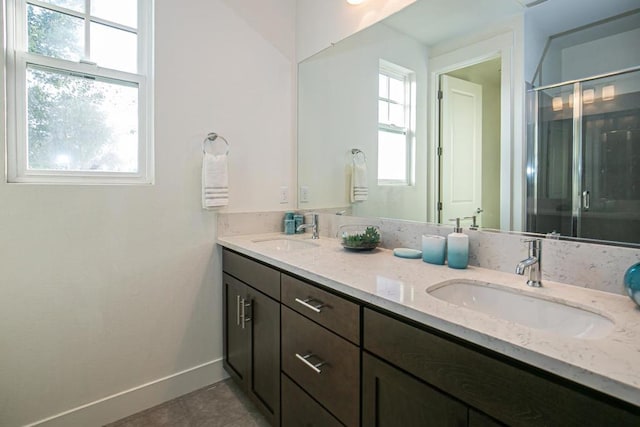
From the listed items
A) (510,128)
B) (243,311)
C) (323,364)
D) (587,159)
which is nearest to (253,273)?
(243,311)

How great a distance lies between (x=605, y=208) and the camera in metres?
1.01

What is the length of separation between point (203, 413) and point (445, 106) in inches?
75.9

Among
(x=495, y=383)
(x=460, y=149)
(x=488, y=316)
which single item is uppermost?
(x=460, y=149)

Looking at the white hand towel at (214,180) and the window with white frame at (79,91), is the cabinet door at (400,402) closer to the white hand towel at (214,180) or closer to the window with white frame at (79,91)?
the white hand towel at (214,180)

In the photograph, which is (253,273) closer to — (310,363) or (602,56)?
(310,363)

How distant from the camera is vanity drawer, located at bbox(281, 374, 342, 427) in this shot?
113 centimetres

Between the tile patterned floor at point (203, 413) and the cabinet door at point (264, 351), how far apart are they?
0.56 feet

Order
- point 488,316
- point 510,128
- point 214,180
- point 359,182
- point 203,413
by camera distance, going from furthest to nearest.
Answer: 1. point 359,182
2. point 214,180
3. point 203,413
4. point 510,128
5. point 488,316

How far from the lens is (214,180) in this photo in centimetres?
180

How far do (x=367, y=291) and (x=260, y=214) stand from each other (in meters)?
1.27

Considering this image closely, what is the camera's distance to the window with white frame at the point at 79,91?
1.43m

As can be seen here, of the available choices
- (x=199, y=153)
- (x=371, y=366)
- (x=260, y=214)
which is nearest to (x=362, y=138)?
(x=260, y=214)

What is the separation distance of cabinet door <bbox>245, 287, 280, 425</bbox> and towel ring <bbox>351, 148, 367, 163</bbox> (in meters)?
0.95

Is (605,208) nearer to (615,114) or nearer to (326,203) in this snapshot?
(615,114)
